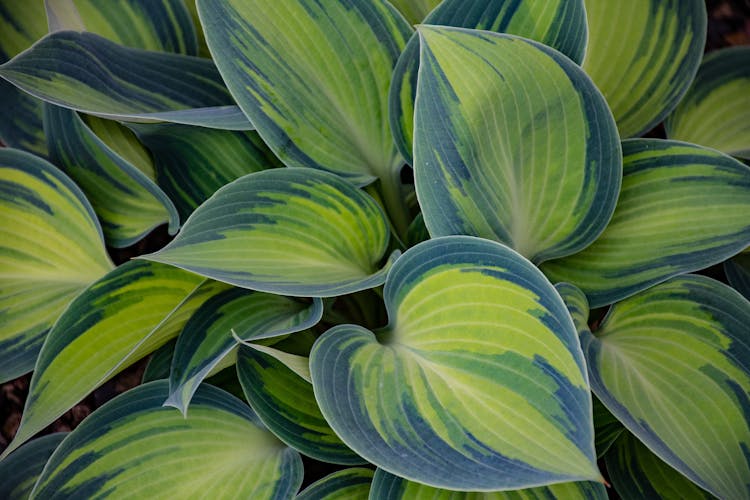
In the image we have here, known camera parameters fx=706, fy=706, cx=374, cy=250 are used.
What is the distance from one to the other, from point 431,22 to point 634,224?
0.28m

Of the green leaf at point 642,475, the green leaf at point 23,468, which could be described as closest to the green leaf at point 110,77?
the green leaf at point 23,468

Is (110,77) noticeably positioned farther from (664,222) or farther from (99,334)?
(664,222)

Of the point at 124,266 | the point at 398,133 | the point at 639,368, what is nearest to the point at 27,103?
the point at 124,266

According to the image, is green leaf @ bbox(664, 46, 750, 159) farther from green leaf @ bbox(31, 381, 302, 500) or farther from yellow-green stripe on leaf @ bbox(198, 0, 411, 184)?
green leaf @ bbox(31, 381, 302, 500)

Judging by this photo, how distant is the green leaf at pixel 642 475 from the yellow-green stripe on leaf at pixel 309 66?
1.40 ft

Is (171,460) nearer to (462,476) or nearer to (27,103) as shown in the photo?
(462,476)

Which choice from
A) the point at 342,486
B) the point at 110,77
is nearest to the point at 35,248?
the point at 110,77

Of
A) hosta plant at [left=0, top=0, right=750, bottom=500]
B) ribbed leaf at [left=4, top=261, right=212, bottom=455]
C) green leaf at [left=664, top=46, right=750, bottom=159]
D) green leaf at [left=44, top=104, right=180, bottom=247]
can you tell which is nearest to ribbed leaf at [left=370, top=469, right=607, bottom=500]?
hosta plant at [left=0, top=0, right=750, bottom=500]

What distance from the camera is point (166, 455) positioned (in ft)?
2.25

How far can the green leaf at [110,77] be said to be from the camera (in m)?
0.71

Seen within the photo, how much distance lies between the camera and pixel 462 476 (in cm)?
51

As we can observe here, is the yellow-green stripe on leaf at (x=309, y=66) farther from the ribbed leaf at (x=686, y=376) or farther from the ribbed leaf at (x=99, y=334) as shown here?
the ribbed leaf at (x=686, y=376)

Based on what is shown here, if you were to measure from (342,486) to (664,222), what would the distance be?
0.40m

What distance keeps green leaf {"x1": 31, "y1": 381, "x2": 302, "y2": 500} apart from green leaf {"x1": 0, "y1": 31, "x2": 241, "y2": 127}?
0.29 m
